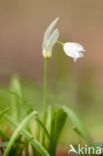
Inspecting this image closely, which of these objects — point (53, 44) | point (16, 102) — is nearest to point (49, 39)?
point (53, 44)

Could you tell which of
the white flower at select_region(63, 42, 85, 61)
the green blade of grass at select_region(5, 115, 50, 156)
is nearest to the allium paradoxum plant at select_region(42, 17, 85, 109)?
the white flower at select_region(63, 42, 85, 61)

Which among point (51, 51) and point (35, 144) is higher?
point (51, 51)

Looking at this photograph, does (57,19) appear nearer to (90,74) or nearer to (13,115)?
(90,74)

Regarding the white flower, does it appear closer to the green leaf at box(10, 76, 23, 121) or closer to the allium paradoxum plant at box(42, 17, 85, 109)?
the allium paradoxum plant at box(42, 17, 85, 109)

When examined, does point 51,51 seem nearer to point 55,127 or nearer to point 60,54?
point 60,54

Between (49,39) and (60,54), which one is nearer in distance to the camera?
(49,39)

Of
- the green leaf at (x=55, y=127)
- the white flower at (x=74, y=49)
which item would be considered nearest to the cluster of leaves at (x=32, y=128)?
the green leaf at (x=55, y=127)

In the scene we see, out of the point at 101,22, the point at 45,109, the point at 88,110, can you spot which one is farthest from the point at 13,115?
the point at 101,22
